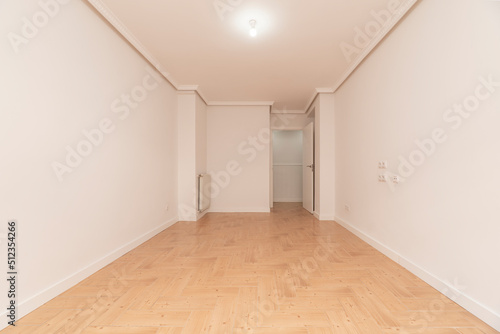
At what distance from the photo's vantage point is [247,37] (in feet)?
9.09

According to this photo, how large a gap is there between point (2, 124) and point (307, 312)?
7.23 ft

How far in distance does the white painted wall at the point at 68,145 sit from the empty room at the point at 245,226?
13 millimetres

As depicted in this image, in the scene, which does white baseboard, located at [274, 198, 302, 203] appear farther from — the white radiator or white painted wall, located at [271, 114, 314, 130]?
the white radiator

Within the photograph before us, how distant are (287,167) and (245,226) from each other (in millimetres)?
3691

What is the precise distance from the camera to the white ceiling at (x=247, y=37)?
2266mm

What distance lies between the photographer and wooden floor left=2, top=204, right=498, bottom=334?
1.40 metres

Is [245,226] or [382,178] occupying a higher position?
[382,178]

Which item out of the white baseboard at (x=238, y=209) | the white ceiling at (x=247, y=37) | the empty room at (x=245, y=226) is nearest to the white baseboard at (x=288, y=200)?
the white baseboard at (x=238, y=209)

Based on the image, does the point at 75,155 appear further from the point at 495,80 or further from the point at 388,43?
the point at 388,43

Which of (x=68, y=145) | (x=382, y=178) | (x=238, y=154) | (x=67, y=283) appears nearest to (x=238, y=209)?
(x=238, y=154)

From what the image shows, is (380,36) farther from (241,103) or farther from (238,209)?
(238,209)

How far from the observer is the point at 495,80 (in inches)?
55.4

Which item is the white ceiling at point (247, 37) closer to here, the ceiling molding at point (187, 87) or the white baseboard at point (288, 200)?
the ceiling molding at point (187, 87)

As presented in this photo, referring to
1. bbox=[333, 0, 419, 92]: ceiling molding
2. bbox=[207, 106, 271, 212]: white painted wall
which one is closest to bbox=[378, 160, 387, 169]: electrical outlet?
bbox=[333, 0, 419, 92]: ceiling molding
